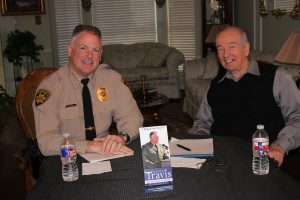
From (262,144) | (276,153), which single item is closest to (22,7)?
(276,153)

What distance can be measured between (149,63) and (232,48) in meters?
4.87

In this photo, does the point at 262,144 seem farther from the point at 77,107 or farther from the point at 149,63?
the point at 149,63

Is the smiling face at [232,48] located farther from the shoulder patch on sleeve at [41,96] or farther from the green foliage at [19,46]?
the green foliage at [19,46]

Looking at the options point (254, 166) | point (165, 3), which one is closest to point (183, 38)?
point (165, 3)

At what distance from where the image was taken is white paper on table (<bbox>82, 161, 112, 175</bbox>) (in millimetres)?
1854

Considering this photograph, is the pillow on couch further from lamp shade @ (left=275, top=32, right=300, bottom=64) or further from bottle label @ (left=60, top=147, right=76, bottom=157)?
bottle label @ (left=60, top=147, right=76, bottom=157)

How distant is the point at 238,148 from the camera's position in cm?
207

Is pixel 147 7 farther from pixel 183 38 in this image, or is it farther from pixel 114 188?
pixel 114 188

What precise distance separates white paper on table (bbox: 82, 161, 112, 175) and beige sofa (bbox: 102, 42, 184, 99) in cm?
459

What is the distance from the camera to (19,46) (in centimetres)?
693

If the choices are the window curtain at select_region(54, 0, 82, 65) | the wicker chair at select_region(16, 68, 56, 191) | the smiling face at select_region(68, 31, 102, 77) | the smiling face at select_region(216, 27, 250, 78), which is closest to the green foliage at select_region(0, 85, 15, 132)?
the wicker chair at select_region(16, 68, 56, 191)

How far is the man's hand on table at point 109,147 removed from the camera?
2051 mm

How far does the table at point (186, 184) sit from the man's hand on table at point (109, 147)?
0.31ft

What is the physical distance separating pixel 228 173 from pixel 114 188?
441 mm
